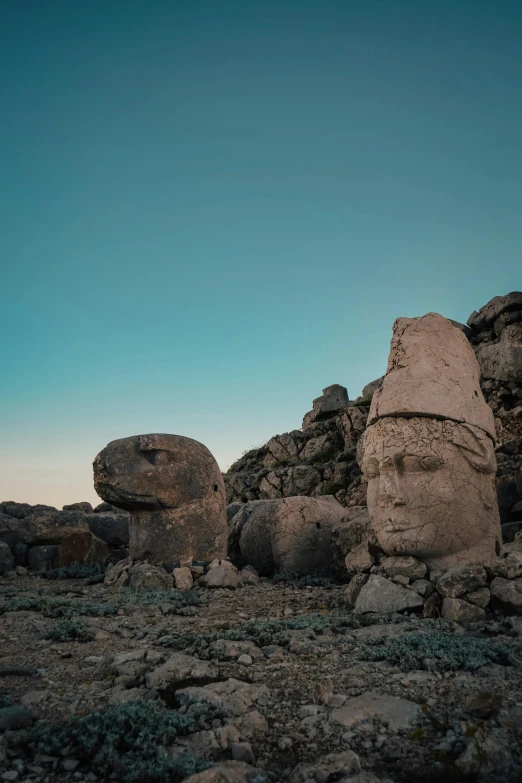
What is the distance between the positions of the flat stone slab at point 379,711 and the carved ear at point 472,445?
390cm

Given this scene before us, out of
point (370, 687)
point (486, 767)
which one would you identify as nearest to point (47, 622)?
point (370, 687)

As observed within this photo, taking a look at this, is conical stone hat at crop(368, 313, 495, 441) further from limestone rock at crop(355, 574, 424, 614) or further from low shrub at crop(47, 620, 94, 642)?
low shrub at crop(47, 620, 94, 642)

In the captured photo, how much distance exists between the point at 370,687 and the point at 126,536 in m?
10.3

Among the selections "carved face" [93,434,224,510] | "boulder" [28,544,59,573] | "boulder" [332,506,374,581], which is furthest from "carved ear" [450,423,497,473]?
"boulder" [28,544,59,573]

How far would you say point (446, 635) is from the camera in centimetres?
483

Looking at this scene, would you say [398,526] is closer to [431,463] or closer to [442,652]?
[431,463]

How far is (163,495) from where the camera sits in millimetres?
9266

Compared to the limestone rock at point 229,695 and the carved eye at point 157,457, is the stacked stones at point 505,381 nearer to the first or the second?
the carved eye at point 157,457

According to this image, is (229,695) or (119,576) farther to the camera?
(119,576)

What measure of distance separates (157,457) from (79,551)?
3.22 meters

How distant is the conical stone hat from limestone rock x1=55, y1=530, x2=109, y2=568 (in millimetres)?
6866

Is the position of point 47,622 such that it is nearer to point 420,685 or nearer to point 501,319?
point 420,685

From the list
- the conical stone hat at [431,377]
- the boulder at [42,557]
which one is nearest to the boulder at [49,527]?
the boulder at [42,557]

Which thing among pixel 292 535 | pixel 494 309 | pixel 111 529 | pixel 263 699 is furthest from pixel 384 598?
pixel 494 309
